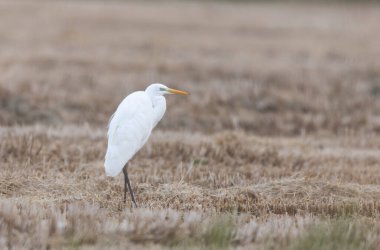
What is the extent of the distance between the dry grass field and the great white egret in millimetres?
520

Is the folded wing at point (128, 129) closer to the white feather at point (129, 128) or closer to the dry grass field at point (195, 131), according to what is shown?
the white feather at point (129, 128)

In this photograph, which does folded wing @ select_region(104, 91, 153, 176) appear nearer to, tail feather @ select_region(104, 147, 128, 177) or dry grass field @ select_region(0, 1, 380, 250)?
tail feather @ select_region(104, 147, 128, 177)

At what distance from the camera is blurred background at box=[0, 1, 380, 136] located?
49.2ft

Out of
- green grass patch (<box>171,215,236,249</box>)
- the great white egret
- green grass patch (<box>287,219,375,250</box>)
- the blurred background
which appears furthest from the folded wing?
the blurred background

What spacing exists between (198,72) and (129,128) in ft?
33.4

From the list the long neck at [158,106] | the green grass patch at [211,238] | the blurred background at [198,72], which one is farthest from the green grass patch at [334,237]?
the blurred background at [198,72]

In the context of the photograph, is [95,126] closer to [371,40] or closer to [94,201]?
[94,201]

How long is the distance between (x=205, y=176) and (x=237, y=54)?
38.3 ft

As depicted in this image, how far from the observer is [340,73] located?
18.3m

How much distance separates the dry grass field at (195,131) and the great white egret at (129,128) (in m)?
0.52

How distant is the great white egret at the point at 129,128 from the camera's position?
7.64m

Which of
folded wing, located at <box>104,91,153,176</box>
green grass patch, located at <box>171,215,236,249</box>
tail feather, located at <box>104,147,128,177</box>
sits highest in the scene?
folded wing, located at <box>104,91,153,176</box>

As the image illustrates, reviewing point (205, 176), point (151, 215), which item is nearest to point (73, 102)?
point (205, 176)

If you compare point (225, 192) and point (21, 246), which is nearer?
point (21, 246)
